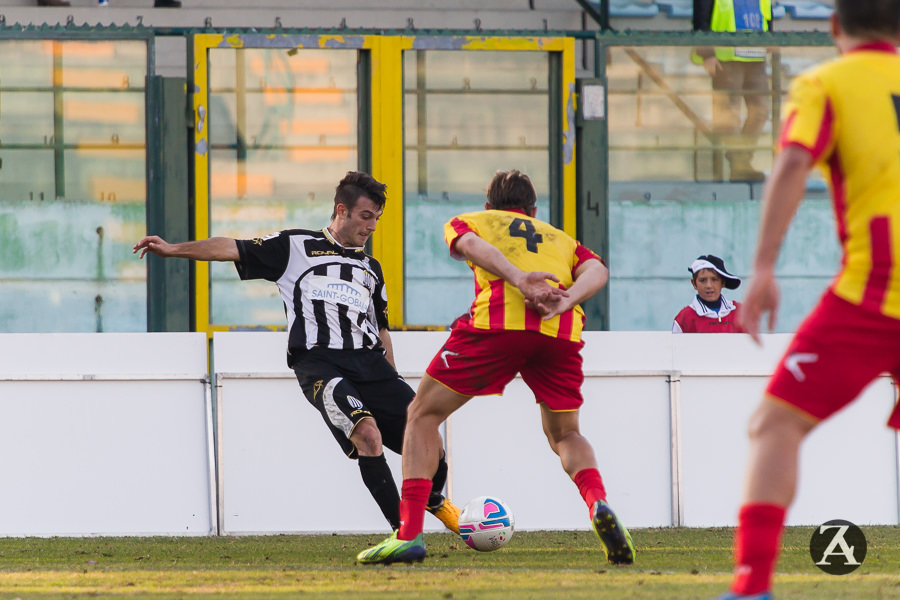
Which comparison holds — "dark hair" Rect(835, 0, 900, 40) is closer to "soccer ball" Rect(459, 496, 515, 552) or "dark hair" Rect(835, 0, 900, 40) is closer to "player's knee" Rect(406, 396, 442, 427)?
"player's knee" Rect(406, 396, 442, 427)

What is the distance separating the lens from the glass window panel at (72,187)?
1009cm

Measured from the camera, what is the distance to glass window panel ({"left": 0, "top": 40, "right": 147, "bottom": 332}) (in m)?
10.1

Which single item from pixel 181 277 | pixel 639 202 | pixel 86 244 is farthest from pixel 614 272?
pixel 86 244

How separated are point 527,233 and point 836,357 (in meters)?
2.63

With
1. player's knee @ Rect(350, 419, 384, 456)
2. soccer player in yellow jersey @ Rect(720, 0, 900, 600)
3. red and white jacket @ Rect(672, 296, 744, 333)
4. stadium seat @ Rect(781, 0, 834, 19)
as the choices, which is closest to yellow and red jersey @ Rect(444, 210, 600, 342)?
player's knee @ Rect(350, 419, 384, 456)

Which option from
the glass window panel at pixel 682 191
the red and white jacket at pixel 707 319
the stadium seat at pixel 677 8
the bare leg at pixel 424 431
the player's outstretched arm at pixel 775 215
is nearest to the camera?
the player's outstretched arm at pixel 775 215

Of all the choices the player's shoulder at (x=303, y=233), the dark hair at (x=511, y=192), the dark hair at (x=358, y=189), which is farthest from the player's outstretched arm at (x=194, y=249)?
the dark hair at (x=511, y=192)

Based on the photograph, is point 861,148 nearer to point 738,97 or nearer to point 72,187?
point 738,97

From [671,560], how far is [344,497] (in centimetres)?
248

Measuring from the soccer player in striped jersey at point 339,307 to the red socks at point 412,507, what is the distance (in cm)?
65

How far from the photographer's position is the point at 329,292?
6.41 m

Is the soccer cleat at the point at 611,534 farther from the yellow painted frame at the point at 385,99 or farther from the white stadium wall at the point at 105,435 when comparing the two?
the yellow painted frame at the point at 385,99

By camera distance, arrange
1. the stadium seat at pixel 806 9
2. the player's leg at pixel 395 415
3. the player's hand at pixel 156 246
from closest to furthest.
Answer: the player's hand at pixel 156 246 → the player's leg at pixel 395 415 → the stadium seat at pixel 806 9

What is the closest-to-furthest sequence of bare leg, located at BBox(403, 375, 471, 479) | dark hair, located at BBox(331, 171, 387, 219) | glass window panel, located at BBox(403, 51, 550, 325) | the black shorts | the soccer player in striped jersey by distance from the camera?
bare leg, located at BBox(403, 375, 471, 479)
the black shorts
the soccer player in striped jersey
dark hair, located at BBox(331, 171, 387, 219)
glass window panel, located at BBox(403, 51, 550, 325)
